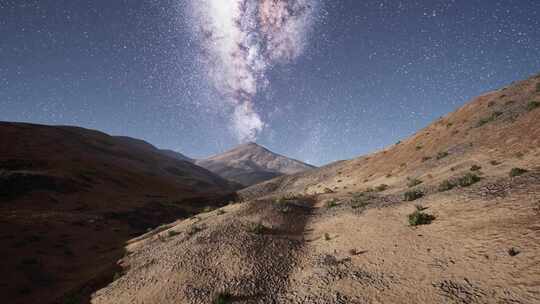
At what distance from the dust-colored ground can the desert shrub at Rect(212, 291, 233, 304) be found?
0.16 feet

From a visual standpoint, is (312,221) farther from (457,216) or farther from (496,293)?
(496,293)

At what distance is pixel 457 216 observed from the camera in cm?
1170

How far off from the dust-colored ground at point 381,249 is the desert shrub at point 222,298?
2.0 inches

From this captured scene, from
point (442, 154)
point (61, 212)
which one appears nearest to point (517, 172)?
point (442, 154)

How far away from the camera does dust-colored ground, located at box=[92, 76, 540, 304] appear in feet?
25.8

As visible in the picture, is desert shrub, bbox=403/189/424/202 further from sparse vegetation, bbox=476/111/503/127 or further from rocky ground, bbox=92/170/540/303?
sparse vegetation, bbox=476/111/503/127

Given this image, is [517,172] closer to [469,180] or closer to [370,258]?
[469,180]

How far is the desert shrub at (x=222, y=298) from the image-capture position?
9.05 m

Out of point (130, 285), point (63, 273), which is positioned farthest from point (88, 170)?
point (130, 285)

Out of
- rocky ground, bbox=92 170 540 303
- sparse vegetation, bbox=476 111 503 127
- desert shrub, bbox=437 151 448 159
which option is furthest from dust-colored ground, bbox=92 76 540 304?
sparse vegetation, bbox=476 111 503 127

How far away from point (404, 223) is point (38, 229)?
89.5ft

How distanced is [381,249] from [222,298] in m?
6.97

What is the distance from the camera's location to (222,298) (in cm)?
918

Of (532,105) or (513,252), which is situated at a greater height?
(532,105)
